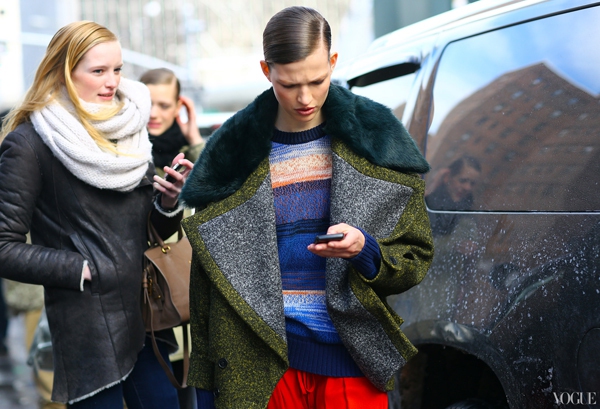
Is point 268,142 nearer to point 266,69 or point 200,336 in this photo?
point 266,69

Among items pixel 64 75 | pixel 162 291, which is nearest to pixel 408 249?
pixel 162 291

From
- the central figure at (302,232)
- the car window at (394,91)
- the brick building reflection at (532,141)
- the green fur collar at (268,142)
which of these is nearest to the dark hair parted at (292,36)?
the central figure at (302,232)

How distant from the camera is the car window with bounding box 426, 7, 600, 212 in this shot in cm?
199

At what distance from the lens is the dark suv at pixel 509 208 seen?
1933 mm

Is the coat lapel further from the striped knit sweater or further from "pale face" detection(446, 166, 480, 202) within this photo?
"pale face" detection(446, 166, 480, 202)

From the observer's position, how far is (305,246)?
6.78 feet

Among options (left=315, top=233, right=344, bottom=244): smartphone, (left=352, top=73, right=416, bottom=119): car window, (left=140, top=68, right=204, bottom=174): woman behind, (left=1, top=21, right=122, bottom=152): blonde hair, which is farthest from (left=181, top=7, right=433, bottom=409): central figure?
(left=140, top=68, right=204, bottom=174): woman behind

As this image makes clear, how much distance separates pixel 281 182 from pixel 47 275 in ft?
2.95

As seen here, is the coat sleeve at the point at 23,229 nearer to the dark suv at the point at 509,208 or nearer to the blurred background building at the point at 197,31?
the blurred background building at the point at 197,31

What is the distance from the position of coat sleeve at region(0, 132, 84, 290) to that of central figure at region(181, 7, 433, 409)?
542 mm

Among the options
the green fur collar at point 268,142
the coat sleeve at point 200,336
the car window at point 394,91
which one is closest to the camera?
the green fur collar at point 268,142

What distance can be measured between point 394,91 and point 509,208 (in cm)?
105

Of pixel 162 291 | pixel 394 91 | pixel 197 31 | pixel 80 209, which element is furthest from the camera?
pixel 197 31

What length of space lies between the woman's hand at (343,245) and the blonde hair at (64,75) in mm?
1112
